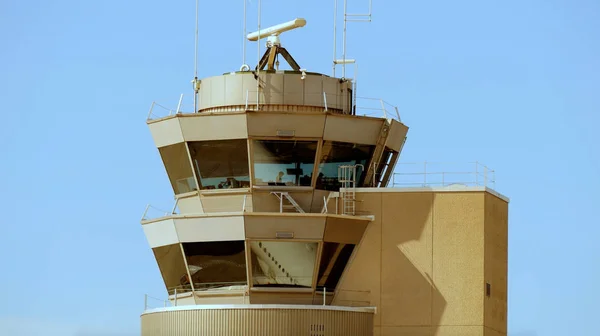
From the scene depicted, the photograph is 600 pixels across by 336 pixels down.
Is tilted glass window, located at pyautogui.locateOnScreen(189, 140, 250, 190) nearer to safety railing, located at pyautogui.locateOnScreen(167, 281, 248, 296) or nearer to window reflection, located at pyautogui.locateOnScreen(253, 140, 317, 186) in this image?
window reflection, located at pyautogui.locateOnScreen(253, 140, 317, 186)

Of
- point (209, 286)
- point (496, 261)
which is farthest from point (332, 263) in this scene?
point (496, 261)

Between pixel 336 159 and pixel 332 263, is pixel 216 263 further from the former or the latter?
pixel 336 159

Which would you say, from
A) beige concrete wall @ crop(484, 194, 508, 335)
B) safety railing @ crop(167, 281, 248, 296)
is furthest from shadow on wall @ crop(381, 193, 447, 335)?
safety railing @ crop(167, 281, 248, 296)

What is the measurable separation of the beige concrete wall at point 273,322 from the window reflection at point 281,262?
1642mm

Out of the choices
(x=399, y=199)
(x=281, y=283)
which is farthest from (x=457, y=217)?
(x=281, y=283)

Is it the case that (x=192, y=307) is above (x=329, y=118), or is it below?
→ below

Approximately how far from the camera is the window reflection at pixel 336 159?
78.2m

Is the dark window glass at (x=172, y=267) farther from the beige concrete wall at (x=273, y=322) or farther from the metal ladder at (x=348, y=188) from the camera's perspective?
the metal ladder at (x=348, y=188)

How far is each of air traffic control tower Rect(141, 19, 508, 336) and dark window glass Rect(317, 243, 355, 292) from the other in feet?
0.19

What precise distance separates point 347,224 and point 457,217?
4.60 meters

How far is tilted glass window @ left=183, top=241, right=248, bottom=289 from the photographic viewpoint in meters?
77.6

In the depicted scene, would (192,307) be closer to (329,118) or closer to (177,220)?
(177,220)

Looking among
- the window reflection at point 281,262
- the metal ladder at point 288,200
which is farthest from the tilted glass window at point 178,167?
the window reflection at point 281,262

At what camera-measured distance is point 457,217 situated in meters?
78.1
